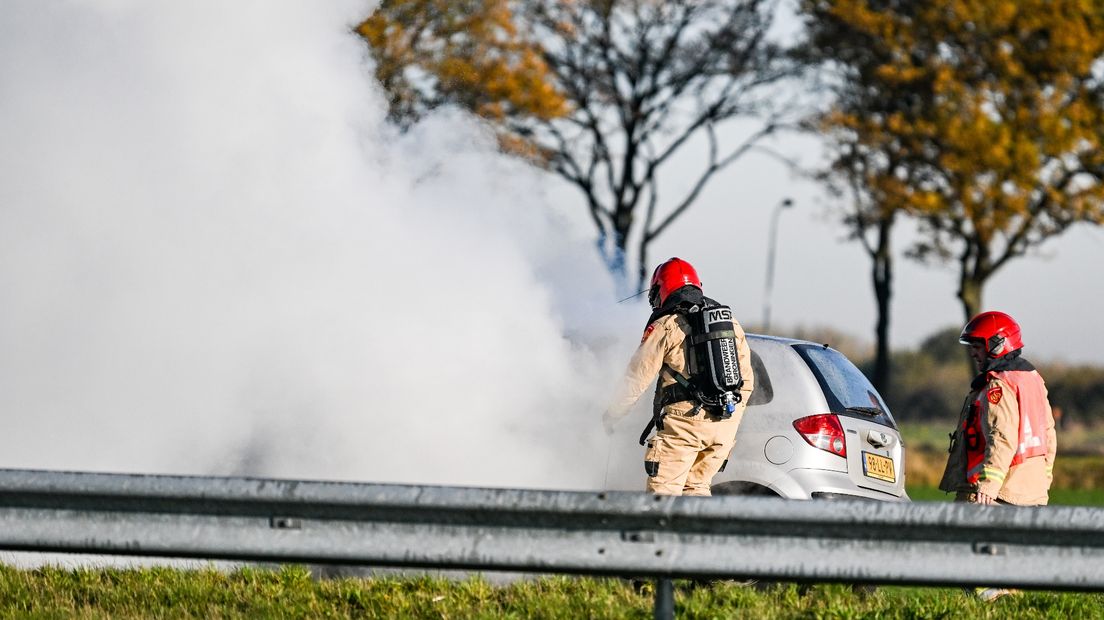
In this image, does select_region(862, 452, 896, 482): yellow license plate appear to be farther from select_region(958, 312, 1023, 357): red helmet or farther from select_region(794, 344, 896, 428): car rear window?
select_region(958, 312, 1023, 357): red helmet

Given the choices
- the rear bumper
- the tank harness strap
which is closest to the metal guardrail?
the tank harness strap

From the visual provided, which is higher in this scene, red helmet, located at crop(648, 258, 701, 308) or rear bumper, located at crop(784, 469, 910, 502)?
red helmet, located at crop(648, 258, 701, 308)

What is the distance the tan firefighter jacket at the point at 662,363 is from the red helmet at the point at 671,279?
151 millimetres

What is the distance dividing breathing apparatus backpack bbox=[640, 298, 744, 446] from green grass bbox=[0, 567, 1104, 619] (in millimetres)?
795

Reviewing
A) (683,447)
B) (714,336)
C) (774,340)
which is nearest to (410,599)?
(683,447)

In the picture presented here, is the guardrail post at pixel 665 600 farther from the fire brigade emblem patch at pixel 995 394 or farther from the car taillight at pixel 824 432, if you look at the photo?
the fire brigade emblem patch at pixel 995 394

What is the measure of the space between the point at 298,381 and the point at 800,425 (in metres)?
2.74

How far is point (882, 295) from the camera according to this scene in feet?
84.7

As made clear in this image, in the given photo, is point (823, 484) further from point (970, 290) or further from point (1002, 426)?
point (970, 290)

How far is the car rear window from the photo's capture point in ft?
21.1

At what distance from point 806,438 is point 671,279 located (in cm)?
96

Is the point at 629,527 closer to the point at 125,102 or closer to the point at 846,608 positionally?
the point at 846,608

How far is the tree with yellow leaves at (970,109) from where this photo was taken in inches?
850

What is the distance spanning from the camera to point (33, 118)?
25.9ft
